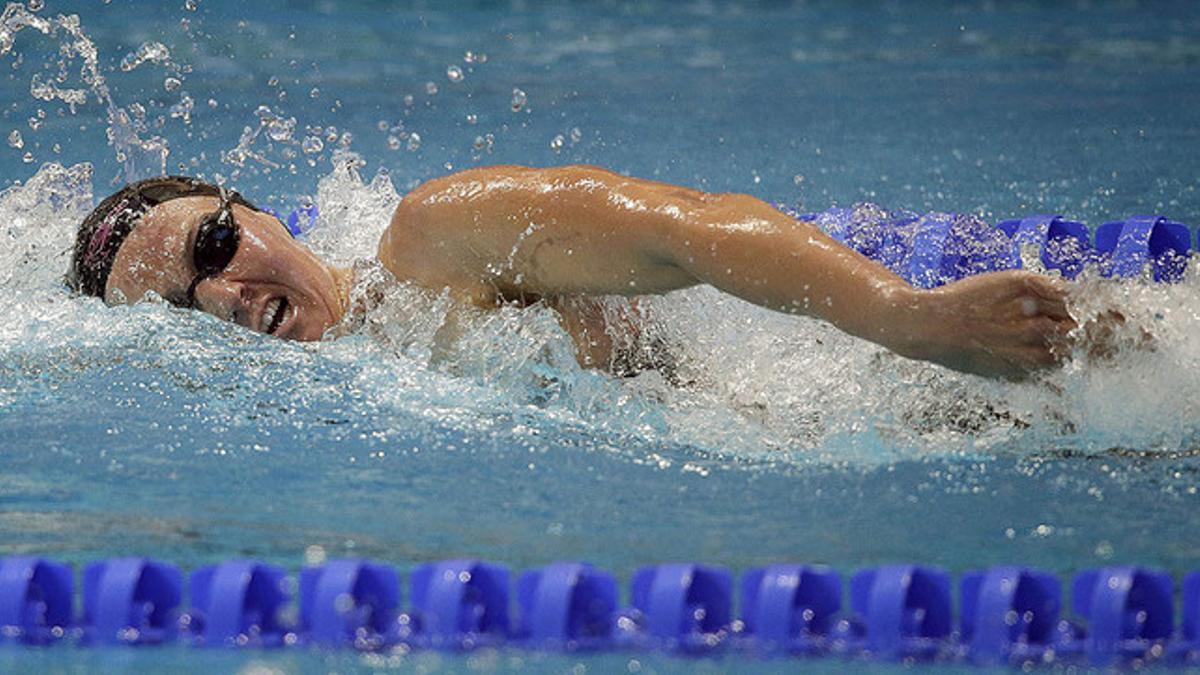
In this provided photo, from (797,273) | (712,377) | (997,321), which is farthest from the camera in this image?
(712,377)

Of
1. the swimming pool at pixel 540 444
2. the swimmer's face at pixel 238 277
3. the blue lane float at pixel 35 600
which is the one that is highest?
the swimmer's face at pixel 238 277

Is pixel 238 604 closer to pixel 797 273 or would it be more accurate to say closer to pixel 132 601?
pixel 132 601

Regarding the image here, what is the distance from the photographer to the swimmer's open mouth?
2.77 meters

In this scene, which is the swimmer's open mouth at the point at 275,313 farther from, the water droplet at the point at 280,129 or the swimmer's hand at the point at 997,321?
the swimmer's hand at the point at 997,321

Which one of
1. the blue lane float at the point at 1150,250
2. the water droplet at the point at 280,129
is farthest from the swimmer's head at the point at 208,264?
the blue lane float at the point at 1150,250

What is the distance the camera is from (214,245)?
2730 millimetres

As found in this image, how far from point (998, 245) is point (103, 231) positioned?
1686mm

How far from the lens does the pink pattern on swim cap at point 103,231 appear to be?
2.78 m

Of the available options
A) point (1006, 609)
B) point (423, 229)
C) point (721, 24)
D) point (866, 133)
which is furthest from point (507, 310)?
point (721, 24)

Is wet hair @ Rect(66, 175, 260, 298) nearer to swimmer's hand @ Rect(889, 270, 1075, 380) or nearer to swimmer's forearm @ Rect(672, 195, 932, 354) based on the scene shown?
swimmer's forearm @ Rect(672, 195, 932, 354)

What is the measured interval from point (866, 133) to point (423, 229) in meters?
3.28

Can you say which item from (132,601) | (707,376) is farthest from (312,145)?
(132,601)

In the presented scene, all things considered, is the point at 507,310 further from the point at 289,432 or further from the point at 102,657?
the point at 102,657

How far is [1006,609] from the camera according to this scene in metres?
1.88
